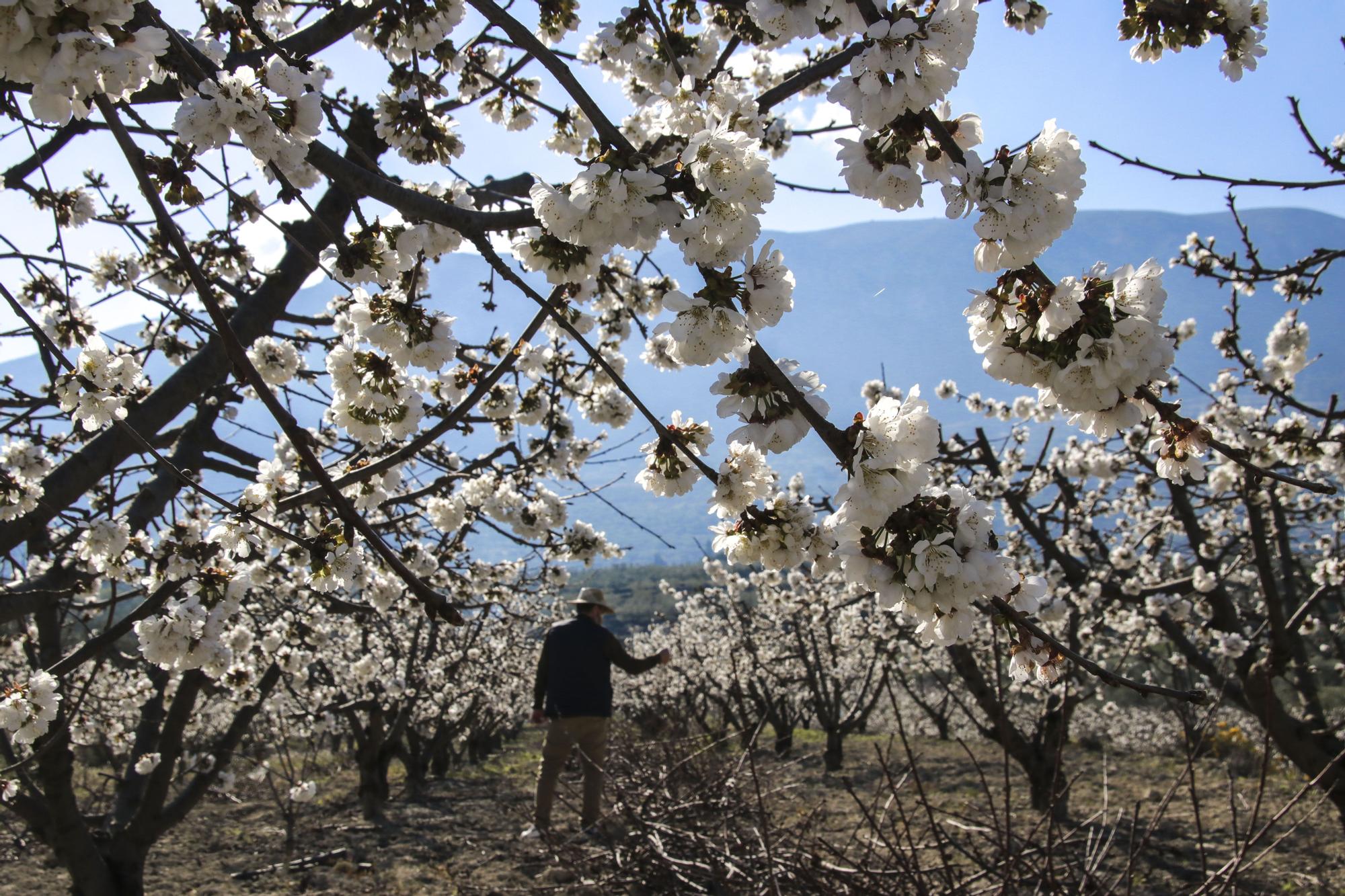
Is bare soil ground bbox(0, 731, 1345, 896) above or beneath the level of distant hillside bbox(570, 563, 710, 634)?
beneath

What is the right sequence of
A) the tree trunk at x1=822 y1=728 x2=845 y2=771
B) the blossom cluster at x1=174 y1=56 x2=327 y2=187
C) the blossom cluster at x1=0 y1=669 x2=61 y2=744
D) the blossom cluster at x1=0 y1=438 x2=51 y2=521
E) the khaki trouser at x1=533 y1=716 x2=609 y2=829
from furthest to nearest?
the tree trunk at x1=822 y1=728 x2=845 y2=771
the khaki trouser at x1=533 y1=716 x2=609 y2=829
the blossom cluster at x1=0 y1=438 x2=51 y2=521
the blossom cluster at x1=0 y1=669 x2=61 y2=744
the blossom cluster at x1=174 y1=56 x2=327 y2=187

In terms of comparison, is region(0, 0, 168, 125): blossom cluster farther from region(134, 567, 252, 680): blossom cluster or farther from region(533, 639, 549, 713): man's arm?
region(533, 639, 549, 713): man's arm

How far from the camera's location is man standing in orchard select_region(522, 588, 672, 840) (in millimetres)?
5473

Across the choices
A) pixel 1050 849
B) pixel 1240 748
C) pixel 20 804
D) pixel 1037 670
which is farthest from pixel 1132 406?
pixel 1240 748

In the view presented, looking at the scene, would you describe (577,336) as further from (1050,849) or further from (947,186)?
(1050,849)

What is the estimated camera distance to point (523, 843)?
604cm

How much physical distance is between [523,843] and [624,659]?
1.79 meters

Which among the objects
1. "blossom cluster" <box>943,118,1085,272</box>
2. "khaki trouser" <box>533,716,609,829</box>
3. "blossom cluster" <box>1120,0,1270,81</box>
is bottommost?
"khaki trouser" <box>533,716,609,829</box>

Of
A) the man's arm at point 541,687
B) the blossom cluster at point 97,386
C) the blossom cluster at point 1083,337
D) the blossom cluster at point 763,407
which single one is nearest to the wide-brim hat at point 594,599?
the man's arm at point 541,687

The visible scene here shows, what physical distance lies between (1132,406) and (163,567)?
10.9 ft

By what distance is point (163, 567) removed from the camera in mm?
3018

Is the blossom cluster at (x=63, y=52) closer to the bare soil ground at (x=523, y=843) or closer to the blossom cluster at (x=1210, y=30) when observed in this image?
the blossom cluster at (x=1210, y=30)

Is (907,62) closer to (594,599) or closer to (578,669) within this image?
(578,669)

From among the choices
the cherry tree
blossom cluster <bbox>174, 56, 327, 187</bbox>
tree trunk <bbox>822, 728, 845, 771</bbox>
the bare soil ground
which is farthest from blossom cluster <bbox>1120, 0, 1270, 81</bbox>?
tree trunk <bbox>822, 728, 845, 771</bbox>
